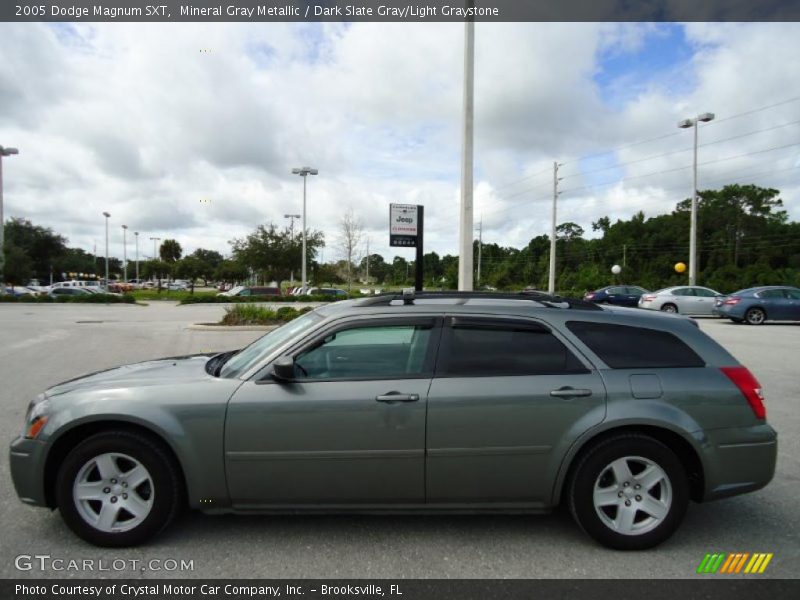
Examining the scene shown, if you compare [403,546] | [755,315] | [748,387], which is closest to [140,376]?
[403,546]

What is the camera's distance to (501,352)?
3.46 meters

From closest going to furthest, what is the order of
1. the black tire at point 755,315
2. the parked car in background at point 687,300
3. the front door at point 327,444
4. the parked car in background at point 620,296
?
the front door at point 327,444 → the black tire at point 755,315 → the parked car in background at point 687,300 → the parked car in background at point 620,296

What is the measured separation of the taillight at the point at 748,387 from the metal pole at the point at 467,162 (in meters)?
10.6

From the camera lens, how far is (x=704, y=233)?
75125 mm

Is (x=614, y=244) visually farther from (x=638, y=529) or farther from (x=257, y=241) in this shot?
(x=638, y=529)

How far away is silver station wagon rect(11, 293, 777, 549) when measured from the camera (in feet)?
10.6

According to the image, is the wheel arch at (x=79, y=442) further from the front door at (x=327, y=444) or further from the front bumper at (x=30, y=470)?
the front door at (x=327, y=444)

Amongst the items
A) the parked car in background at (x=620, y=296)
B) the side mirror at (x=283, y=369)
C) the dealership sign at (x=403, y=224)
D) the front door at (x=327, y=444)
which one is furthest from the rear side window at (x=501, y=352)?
the parked car in background at (x=620, y=296)

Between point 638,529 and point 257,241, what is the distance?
43.5 metres

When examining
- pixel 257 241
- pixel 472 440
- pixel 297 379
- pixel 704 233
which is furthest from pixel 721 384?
pixel 704 233

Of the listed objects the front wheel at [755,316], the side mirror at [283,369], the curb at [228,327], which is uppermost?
the side mirror at [283,369]
